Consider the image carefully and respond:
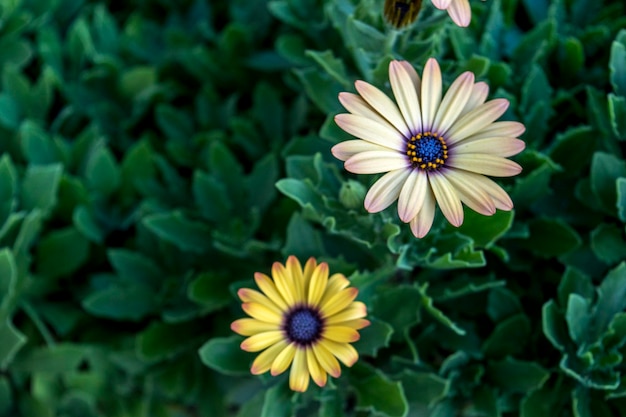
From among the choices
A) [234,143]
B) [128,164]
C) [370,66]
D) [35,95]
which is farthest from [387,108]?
[35,95]

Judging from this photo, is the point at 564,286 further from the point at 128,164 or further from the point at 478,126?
the point at 128,164

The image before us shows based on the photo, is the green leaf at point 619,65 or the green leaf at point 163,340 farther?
the green leaf at point 163,340

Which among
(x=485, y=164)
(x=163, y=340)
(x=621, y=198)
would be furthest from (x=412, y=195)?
(x=163, y=340)

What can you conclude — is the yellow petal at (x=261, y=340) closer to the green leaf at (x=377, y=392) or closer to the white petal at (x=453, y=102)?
the green leaf at (x=377, y=392)

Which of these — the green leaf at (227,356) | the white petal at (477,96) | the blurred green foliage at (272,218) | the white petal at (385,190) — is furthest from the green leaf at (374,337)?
the white petal at (477,96)

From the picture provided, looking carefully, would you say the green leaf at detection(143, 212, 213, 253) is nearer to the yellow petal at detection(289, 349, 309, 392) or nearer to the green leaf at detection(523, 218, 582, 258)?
the yellow petal at detection(289, 349, 309, 392)

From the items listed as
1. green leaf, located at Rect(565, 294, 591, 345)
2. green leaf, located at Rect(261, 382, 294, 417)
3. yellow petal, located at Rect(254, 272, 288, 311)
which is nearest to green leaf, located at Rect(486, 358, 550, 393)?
green leaf, located at Rect(565, 294, 591, 345)

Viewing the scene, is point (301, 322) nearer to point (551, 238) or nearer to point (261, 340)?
point (261, 340)

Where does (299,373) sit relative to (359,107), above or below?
below
